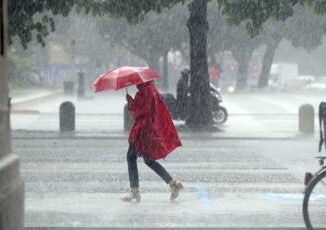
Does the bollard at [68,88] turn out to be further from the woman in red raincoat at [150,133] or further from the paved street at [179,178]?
the woman in red raincoat at [150,133]

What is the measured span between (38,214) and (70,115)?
12.9 meters

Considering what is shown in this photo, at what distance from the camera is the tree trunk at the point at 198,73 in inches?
846

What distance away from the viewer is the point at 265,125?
25.3m

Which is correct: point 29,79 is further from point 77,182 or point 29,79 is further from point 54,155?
point 77,182

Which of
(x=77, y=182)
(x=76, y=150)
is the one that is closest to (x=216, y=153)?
(x=76, y=150)

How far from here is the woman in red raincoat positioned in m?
9.76

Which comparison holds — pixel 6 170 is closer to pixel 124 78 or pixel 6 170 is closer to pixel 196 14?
pixel 124 78

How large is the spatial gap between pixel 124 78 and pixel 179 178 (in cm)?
310

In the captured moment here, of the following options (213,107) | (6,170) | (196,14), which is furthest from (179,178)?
(213,107)

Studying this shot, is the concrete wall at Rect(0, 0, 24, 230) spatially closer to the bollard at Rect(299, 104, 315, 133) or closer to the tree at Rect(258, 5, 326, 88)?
the bollard at Rect(299, 104, 315, 133)

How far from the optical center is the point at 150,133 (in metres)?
9.76

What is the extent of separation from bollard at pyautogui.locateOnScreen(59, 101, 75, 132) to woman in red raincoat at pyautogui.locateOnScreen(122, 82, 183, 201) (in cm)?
1192

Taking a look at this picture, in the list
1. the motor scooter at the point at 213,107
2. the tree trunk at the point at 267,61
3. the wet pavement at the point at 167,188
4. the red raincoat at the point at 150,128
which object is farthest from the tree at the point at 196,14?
the tree trunk at the point at 267,61

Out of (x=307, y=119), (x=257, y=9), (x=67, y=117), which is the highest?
(x=257, y=9)
